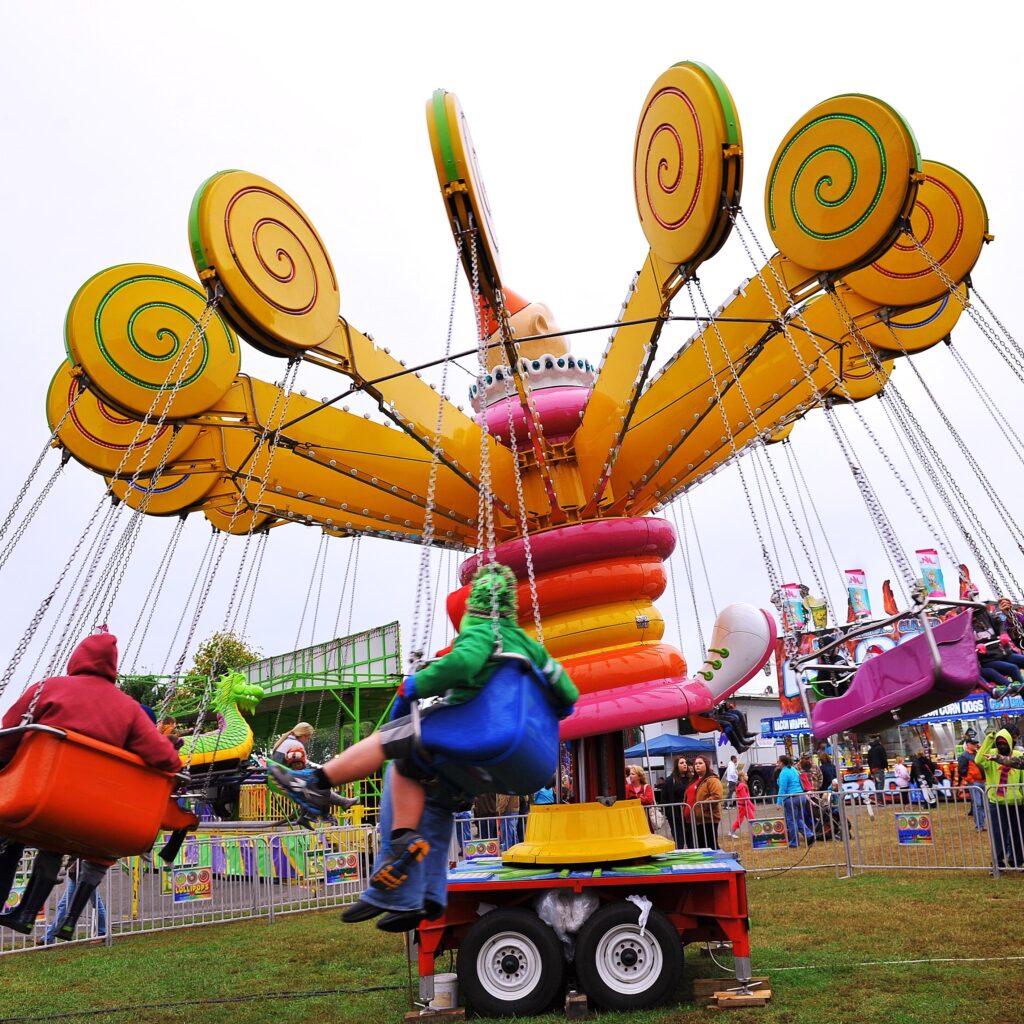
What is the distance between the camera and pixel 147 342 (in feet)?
25.1

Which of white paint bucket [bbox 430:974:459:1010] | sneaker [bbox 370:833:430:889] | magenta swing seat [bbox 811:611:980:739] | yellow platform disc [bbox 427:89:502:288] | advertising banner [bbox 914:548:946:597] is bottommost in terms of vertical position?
white paint bucket [bbox 430:974:459:1010]

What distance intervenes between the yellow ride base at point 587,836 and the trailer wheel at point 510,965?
0.58 metres

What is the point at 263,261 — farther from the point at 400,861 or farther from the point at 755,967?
the point at 755,967

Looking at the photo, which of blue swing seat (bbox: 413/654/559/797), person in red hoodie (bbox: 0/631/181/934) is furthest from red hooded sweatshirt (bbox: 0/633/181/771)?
blue swing seat (bbox: 413/654/559/797)

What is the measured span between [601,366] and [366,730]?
2867 cm

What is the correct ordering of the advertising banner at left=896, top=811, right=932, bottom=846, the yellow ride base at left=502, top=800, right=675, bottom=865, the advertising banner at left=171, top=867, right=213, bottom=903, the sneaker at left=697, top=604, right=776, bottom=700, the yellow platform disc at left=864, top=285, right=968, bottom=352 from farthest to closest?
the advertising banner at left=896, top=811, right=932, bottom=846 → the advertising banner at left=171, top=867, right=213, bottom=903 → the yellow platform disc at left=864, top=285, right=968, bottom=352 → the sneaker at left=697, top=604, right=776, bottom=700 → the yellow ride base at left=502, top=800, right=675, bottom=865

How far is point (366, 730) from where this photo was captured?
3469cm

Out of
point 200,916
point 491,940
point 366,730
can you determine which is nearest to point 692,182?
point 491,940

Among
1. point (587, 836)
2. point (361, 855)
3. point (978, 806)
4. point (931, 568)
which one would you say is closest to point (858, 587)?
point (931, 568)

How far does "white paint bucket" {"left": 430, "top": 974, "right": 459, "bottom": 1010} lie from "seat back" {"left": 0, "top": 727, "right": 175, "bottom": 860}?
2.29 m

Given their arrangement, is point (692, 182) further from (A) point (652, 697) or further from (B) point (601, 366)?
(A) point (652, 697)

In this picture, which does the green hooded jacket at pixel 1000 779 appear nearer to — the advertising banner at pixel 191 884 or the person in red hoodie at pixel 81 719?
the advertising banner at pixel 191 884

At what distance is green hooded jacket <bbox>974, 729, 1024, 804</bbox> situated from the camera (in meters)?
11.0

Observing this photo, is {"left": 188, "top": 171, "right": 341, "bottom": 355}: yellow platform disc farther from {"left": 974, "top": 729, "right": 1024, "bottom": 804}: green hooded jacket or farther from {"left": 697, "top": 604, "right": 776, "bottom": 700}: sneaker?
{"left": 974, "top": 729, "right": 1024, "bottom": 804}: green hooded jacket
